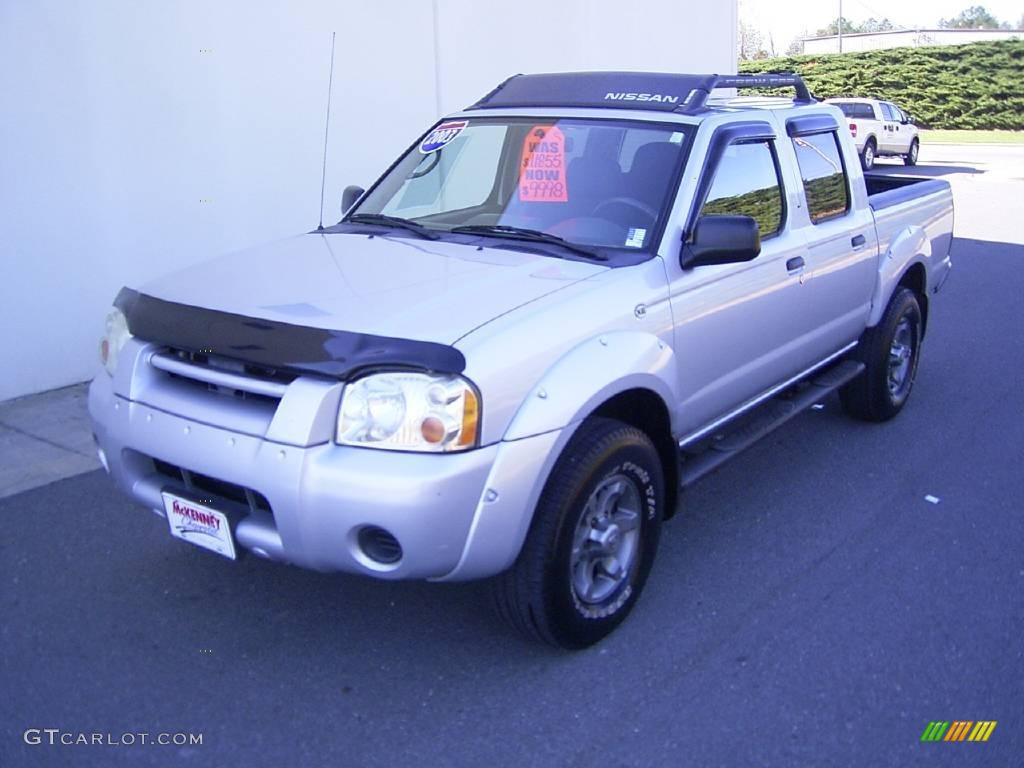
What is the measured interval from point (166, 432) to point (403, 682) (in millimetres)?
1157

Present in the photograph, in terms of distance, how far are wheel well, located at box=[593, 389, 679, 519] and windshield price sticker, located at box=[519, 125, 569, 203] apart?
38.5 inches

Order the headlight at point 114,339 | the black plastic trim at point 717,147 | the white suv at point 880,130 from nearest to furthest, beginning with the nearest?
the headlight at point 114,339 → the black plastic trim at point 717,147 → the white suv at point 880,130

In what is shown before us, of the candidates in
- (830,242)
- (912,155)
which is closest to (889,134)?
(912,155)

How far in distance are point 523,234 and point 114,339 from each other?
163 centimetres

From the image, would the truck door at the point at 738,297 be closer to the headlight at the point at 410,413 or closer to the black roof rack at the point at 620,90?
the black roof rack at the point at 620,90

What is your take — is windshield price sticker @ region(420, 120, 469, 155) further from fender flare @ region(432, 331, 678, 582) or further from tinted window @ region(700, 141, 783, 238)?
fender flare @ region(432, 331, 678, 582)

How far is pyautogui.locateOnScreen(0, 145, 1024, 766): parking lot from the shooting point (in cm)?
330

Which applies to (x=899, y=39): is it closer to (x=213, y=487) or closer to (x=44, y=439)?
(x=44, y=439)

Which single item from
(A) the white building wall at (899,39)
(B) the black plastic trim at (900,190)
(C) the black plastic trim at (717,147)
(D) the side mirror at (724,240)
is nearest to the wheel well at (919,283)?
(B) the black plastic trim at (900,190)

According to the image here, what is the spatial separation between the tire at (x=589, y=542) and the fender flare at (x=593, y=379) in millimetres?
151

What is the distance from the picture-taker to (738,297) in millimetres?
4449

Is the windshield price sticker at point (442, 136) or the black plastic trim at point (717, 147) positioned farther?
the windshield price sticker at point (442, 136)

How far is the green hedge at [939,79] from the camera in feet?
111

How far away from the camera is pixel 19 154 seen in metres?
6.59
